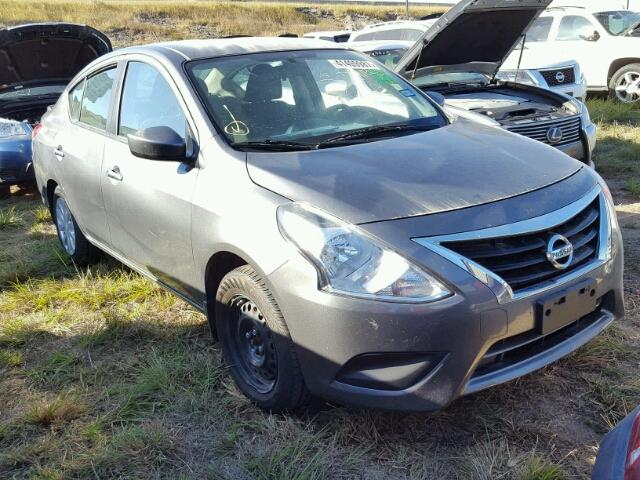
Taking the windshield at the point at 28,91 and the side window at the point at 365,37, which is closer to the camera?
the windshield at the point at 28,91

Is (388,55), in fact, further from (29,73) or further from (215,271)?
(215,271)

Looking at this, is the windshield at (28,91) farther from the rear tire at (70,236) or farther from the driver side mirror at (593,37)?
the driver side mirror at (593,37)


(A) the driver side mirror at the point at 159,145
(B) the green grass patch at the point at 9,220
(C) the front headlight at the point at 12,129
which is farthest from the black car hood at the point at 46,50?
(A) the driver side mirror at the point at 159,145

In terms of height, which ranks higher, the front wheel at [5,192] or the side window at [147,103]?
the side window at [147,103]

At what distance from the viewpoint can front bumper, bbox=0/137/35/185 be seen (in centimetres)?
663

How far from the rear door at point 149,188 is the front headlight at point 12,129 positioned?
140 inches

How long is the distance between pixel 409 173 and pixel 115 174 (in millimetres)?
1791

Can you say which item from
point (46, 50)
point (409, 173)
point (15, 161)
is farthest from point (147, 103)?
point (46, 50)

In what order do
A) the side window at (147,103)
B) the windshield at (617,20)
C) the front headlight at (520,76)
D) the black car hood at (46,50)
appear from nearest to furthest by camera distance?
the side window at (147,103) < the black car hood at (46,50) < the front headlight at (520,76) < the windshield at (617,20)

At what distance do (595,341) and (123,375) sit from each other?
93.5 inches

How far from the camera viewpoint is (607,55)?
10.7 m

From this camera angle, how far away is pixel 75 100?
4.62 metres

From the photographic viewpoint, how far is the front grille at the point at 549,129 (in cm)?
533

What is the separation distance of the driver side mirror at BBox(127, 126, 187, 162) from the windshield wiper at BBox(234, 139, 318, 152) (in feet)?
0.91
